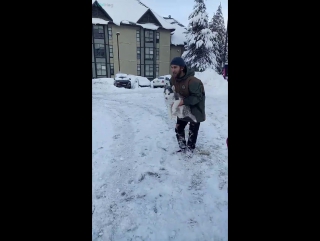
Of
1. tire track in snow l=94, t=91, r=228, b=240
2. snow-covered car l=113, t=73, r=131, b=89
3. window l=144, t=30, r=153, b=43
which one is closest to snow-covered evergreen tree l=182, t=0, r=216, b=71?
window l=144, t=30, r=153, b=43

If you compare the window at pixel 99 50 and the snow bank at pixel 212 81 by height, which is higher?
the window at pixel 99 50

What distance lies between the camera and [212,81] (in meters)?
1.94

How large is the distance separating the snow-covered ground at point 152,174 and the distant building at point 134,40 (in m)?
0.23

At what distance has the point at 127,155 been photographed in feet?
6.53

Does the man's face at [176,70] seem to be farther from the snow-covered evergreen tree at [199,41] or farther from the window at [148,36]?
the window at [148,36]

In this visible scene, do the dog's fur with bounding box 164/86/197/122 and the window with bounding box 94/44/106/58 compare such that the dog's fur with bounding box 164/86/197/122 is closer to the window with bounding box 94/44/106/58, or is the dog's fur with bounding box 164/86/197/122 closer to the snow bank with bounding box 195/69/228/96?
the snow bank with bounding box 195/69/228/96

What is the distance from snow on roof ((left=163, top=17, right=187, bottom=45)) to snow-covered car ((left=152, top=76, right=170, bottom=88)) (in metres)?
0.37

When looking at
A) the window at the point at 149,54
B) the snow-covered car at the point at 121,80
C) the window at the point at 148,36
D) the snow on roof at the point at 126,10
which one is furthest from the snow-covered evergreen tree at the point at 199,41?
the snow-covered car at the point at 121,80

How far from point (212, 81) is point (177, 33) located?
1.91 ft

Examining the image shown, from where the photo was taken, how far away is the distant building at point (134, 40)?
170 cm

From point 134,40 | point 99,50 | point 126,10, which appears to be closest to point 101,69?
point 99,50

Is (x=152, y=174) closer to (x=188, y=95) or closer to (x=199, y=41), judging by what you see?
(x=188, y=95)

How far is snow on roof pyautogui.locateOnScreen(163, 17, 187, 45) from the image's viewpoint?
70.6 inches
